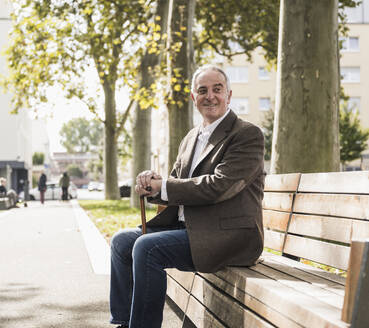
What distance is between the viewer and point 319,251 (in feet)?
11.9

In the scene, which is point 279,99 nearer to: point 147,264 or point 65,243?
point 147,264

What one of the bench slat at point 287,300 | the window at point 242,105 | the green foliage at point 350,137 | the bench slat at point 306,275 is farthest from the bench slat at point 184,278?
the window at point 242,105

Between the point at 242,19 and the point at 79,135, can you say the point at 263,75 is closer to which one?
the point at 242,19

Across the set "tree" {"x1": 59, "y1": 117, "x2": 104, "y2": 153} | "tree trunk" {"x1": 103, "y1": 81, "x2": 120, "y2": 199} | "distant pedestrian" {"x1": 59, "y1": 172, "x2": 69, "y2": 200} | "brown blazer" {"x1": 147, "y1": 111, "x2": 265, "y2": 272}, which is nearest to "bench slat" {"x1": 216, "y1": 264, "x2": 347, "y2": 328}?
"brown blazer" {"x1": 147, "y1": 111, "x2": 265, "y2": 272}

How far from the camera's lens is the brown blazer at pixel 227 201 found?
3277 millimetres

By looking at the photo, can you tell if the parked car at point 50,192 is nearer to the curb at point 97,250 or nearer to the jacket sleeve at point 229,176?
the curb at point 97,250

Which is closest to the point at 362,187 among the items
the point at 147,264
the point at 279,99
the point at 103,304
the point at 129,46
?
the point at 147,264

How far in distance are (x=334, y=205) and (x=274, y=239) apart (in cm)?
101

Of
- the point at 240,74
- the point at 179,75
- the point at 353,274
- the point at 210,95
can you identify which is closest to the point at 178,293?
the point at 210,95

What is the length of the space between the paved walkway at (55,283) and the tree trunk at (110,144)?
17.4 meters

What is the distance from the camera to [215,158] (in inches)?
141

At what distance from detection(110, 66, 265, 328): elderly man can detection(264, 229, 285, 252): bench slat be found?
0.95 meters

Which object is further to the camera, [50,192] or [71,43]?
[50,192]

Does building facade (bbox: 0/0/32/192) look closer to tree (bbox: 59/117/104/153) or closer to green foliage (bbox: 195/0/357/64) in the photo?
green foliage (bbox: 195/0/357/64)
